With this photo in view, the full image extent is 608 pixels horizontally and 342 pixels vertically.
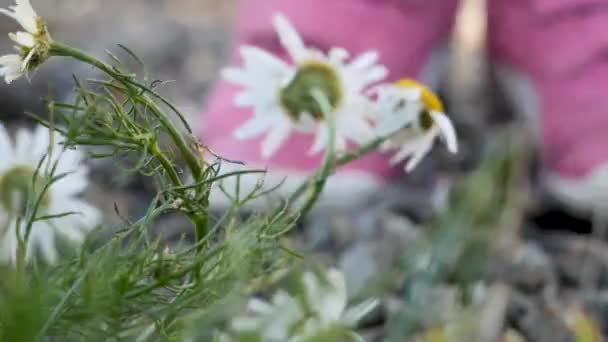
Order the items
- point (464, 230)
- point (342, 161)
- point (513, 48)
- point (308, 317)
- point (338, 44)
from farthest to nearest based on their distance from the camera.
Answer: point (513, 48), point (338, 44), point (464, 230), point (342, 161), point (308, 317)

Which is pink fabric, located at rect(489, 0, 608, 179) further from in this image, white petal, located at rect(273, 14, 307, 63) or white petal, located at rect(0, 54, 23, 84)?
white petal, located at rect(0, 54, 23, 84)

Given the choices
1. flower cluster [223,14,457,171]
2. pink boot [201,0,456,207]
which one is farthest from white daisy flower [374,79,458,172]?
pink boot [201,0,456,207]

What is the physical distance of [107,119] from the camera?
0.31m

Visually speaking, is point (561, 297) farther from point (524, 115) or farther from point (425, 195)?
point (524, 115)

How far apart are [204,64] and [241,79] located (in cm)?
94

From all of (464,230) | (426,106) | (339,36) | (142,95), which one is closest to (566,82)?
(339,36)

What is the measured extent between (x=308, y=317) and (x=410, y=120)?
17cm

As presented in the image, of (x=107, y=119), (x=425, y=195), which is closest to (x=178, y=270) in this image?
(x=107, y=119)

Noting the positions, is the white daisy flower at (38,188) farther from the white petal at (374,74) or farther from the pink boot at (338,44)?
the pink boot at (338,44)

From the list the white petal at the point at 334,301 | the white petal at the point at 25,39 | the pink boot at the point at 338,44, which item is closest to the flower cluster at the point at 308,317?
the white petal at the point at 334,301

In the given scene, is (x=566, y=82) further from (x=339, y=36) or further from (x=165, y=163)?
(x=165, y=163)

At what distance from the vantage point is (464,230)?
→ 526 millimetres

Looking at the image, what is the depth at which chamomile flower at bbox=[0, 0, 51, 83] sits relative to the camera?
0.29m

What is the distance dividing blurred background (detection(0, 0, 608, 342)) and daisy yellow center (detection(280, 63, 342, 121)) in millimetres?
63
